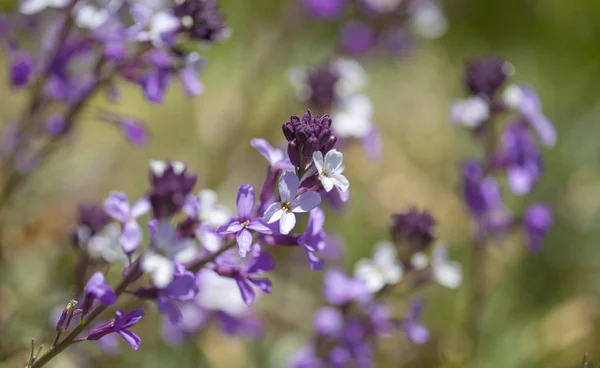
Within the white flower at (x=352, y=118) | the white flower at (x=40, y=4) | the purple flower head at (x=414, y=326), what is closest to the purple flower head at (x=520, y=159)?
the white flower at (x=352, y=118)

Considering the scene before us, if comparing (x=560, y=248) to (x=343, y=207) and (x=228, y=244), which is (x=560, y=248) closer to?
(x=343, y=207)

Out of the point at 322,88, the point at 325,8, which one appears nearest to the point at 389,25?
the point at 325,8

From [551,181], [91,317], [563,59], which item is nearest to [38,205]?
[91,317]

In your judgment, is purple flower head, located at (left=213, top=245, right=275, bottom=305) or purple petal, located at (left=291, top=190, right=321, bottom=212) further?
purple flower head, located at (left=213, top=245, right=275, bottom=305)

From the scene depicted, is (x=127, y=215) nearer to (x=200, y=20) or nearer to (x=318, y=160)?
(x=318, y=160)

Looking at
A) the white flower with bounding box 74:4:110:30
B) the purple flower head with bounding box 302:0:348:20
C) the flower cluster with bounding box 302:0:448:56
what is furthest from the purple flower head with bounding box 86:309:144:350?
the flower cluster with bounding box 302:0:448:56

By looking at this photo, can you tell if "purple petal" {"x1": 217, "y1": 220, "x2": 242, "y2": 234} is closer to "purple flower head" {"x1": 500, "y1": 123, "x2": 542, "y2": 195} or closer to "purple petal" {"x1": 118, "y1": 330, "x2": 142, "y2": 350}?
"purple petal" {"x1": 118, "y1": 330, "x2": 142, "y2": 350}

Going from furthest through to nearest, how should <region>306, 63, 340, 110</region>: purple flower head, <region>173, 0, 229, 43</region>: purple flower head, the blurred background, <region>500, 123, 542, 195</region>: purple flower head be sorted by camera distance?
the blurred background, <region>306, 63, 340, 110</region>: purple flower head, <region>500, 123, 542, 195</region>: purple flower head, <region>173, 0, 229, 43</region>: purple flower head
